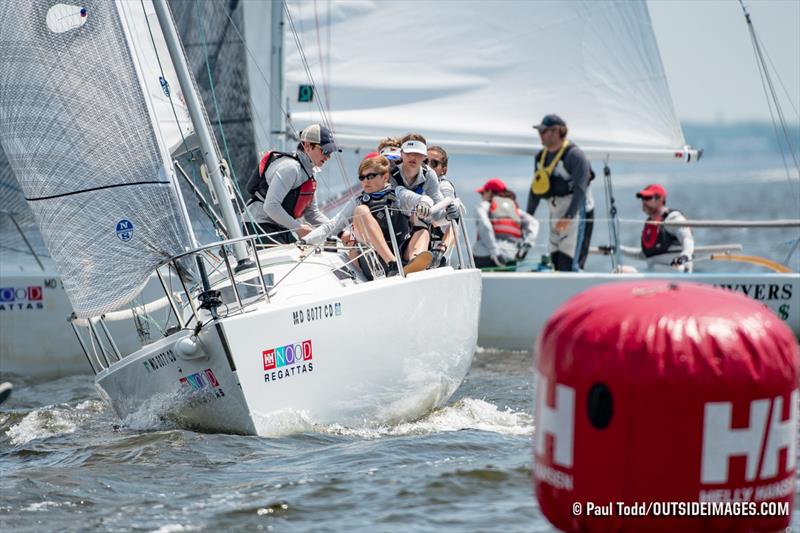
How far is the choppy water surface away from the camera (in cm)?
458

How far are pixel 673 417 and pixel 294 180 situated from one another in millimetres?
4409

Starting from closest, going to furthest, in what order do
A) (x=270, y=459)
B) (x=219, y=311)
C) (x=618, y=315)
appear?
(x=618, y=315), (x=270, y=459), (x=219, y=311)

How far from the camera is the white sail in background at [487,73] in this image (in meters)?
11.2

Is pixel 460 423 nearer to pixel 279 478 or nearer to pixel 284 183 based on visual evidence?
pixel 279 478

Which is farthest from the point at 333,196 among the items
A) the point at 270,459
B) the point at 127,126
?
the point at 270,459

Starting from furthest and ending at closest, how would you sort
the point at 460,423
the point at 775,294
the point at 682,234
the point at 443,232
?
the point at 682,234, the point at 775,294, the point at 443,232, the point at 460,423

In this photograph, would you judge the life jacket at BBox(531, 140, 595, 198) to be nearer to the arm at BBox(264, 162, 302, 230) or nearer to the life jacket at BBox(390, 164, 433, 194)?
the life jacket at BBox(390, 164, 433, 194)

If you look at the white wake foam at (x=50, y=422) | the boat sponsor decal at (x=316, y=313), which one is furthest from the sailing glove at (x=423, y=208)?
the white wake foam at (x=50, y=422)

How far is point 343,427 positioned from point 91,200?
1.62 m

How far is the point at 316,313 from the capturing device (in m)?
5.91

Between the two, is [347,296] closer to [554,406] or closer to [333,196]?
[554,406]

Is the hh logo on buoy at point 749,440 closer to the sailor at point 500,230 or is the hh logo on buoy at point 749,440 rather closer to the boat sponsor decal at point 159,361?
the boat sponsor decal at point 159,361

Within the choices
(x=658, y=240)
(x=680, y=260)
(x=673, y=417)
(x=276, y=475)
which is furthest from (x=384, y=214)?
(x=658, y=240)

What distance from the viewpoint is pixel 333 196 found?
11.6 m
